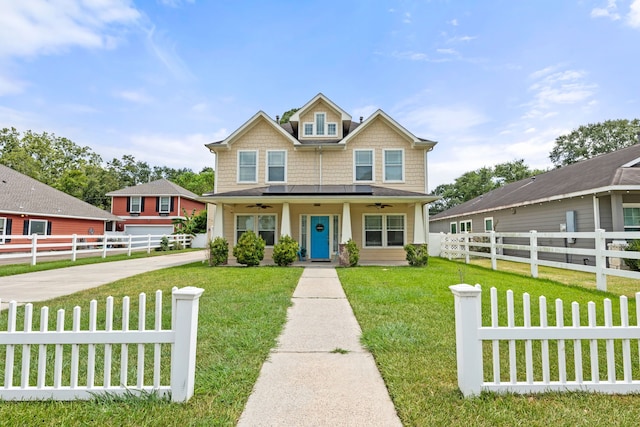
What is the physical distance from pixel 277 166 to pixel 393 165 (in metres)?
5.46

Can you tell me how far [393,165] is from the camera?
14.7 meters

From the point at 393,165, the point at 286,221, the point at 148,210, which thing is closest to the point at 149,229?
the point at 148,210

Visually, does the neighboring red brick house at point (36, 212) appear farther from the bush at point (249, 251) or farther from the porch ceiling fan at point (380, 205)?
the porch ceiling fan at point (380, 205)

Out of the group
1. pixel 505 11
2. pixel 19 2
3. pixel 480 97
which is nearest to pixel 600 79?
pixel 480 97

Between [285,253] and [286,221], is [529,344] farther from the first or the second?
[286,221]

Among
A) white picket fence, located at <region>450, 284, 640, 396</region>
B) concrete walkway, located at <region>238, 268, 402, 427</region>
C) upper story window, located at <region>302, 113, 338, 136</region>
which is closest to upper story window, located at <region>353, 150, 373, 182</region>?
upper story window, located at <region>302, 113, 338, 136</region>

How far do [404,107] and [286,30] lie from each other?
31.7ft

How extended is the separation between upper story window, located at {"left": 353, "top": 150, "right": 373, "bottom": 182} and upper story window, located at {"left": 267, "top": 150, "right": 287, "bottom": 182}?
331 centimetres

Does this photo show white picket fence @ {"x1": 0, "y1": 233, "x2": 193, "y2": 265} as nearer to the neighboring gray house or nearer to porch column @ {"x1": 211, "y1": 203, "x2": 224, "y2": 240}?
porch column @ {"x1": 211, "y1": 203, "x2": 224, "y2": 240}

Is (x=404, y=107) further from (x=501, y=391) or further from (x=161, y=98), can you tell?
(x=501, y=391)

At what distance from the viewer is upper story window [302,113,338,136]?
15266mm

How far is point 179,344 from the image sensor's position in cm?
253

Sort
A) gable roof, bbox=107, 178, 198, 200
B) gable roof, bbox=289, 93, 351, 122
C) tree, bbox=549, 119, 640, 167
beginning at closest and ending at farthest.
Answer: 1. gable roof, bbox=289, 93, 351, 122
2. gable roof, bbox=107, 178, 198, 200
3. tree, bbox=549, 119, 640, 167

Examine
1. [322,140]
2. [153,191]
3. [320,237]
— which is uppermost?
[322,140]
